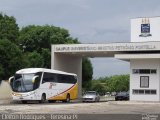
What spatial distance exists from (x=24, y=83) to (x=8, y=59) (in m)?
10.4

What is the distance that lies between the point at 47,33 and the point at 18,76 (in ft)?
115

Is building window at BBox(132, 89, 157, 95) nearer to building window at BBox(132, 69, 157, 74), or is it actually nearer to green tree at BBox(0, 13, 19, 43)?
building window at BBox(132, 69, 157, 74)

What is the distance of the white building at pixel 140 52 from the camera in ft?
163

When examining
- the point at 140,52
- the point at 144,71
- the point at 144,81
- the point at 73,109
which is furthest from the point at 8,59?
the point at 73,109

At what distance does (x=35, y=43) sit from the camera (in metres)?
78.2

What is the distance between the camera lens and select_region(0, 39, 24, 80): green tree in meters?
53.5

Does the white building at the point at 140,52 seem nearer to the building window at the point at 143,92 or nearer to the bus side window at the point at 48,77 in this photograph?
the building window at the point at 143,92

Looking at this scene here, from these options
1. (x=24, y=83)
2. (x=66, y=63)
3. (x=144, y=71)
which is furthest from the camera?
(x=66, y=63)

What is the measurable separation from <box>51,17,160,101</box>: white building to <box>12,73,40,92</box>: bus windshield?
447 inches

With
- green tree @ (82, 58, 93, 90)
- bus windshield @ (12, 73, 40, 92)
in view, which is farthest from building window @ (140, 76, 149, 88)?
green tree @ (82, 58, 93, 90)

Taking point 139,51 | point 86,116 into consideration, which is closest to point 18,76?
point 139,51

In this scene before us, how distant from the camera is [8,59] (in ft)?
178

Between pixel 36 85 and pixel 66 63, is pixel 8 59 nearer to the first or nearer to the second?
pixel 66 63

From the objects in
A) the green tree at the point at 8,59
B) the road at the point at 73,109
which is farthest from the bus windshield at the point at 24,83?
the green tree at the point at 8,59
